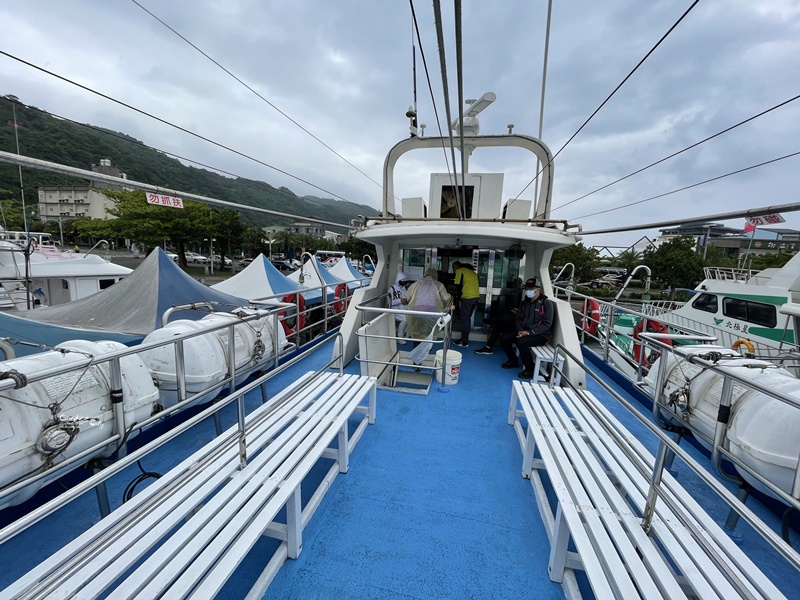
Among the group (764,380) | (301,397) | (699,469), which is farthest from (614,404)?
(301,397)

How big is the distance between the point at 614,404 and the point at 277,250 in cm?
6762

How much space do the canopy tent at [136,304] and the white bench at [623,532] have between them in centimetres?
421

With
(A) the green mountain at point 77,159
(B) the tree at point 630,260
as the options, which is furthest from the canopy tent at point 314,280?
(B) the tree at point 630,260

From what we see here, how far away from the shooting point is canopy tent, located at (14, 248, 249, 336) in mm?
4605

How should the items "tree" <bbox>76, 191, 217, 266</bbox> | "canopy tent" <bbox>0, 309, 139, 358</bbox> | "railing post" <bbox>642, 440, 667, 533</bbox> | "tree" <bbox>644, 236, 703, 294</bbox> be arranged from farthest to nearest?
"tree" <bbox>644, 236, 703, 294</bbox> < "tree" <bbox>76, 191, 217, 266</bbox> < "canopy tent" <bbox>0, 309, 139, 358</bbox> < "railing post" <bbox>642, 440, 667, 533</bbox>

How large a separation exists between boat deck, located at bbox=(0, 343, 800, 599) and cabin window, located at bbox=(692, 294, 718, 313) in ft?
27.9

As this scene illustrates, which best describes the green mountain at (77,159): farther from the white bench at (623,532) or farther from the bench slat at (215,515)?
the white bench at (623,532)

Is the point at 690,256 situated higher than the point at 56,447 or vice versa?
the point at 690,256

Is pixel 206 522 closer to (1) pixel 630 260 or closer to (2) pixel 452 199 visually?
(2) pixel 452 199

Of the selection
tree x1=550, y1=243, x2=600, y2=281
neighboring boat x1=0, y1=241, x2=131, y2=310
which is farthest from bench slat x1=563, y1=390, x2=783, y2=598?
tree x1=550, y1=243, x2=600, y2=281

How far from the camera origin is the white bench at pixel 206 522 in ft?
4.08

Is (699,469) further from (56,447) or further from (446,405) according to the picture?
(56,447)

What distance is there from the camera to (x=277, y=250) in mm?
65125

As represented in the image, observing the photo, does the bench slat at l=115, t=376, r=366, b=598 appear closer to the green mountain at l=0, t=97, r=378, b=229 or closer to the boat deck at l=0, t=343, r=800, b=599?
the boat deck at l=0, t=343, r=800, b=599
